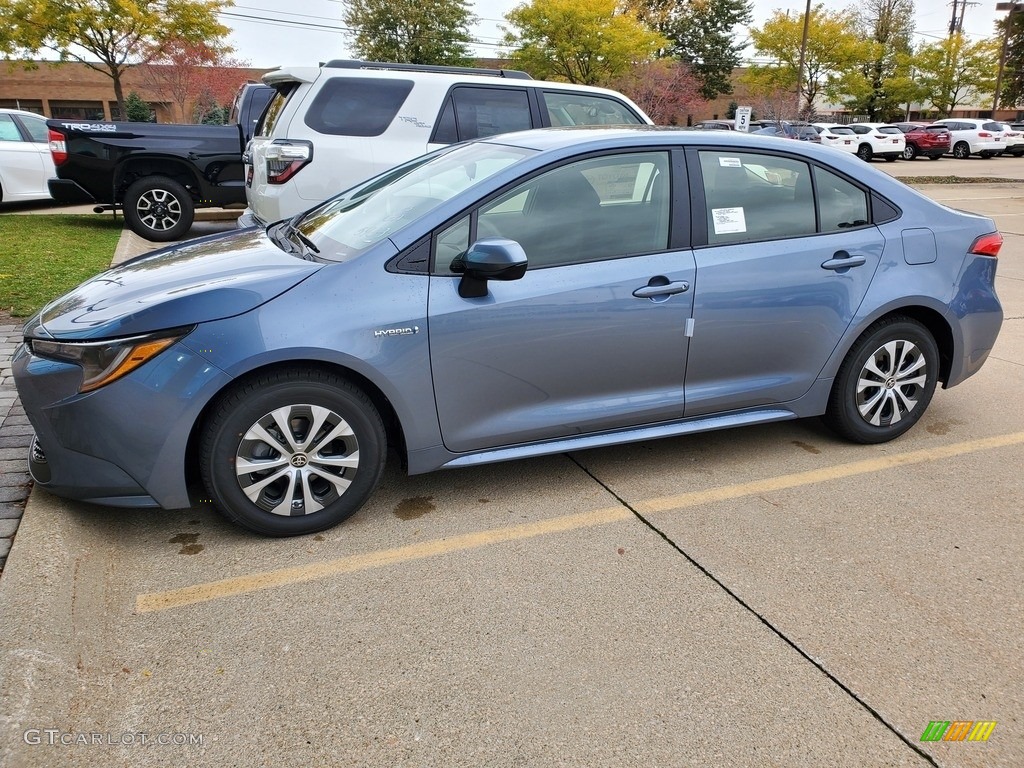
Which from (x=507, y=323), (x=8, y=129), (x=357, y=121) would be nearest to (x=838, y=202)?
(x=507, y=323)

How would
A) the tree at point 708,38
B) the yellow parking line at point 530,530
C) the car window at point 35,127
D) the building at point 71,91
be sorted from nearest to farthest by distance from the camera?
the yellow parking line at point 530,530 → the car window at point 35,127 → the building at point 71,91 → the tree at point 708,38

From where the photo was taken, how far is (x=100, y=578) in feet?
10.0

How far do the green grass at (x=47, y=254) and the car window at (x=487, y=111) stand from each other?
11.8 feet

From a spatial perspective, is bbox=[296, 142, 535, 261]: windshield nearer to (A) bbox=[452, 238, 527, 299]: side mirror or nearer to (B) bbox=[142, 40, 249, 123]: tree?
(A) bbox=[452, 238, 527, 299]: side mirror

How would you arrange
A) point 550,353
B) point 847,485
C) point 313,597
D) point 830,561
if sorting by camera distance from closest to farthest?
point 313,597 < point 830,561 < point 550,353 < point 847,485

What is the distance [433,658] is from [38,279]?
622cm

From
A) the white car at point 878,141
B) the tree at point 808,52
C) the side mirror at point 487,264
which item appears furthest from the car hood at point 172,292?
the tree at point 808,52

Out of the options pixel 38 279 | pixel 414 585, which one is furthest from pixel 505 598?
pixel 38 279

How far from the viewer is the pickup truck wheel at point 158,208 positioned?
9.96m

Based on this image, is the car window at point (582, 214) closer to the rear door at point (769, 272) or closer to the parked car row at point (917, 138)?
the rear door at point (769, 272)

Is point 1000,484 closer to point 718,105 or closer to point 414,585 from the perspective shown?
point 414,585

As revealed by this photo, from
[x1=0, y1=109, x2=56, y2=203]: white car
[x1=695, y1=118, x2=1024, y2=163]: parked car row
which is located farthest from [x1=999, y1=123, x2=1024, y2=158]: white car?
[x1=0, y1=109, x2=56, y2=203]: white car

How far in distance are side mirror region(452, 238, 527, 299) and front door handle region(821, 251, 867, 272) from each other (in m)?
1.68

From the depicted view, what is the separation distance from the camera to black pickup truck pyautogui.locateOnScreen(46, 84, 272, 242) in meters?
9.98
